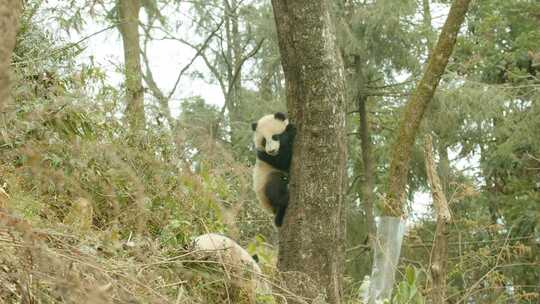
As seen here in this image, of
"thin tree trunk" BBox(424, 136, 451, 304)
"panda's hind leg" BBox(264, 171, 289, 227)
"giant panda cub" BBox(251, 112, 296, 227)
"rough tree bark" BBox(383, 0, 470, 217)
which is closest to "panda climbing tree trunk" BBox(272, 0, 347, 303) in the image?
"thin tree trunk" BBox(424, 136, 451, 304)

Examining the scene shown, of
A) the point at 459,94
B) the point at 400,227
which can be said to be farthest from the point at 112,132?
the point at 459,94

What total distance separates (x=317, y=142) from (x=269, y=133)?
2375 millimetres

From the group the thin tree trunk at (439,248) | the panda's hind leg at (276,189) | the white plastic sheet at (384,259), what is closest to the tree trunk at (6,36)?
the thin tree trunk at (439,248)

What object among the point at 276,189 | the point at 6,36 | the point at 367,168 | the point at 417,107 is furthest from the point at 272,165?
the point at 367,168

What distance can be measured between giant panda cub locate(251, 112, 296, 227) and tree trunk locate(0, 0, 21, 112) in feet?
14.9

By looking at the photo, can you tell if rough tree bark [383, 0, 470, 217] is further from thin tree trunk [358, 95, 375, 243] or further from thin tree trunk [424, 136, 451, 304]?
thin tree trunk [358, 95, 375, 243]

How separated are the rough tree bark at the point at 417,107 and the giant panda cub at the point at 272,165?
117 cm

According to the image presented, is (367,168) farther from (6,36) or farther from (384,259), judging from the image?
(6,36)

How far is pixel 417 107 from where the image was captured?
8250 millimetres

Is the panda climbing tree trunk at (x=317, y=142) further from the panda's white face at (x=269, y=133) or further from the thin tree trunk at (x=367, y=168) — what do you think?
the thin tree trunk at (x=367, y=168)

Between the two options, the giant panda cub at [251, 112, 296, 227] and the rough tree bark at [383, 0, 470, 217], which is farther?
the rough tree bark at [383, 0, 470, 217]

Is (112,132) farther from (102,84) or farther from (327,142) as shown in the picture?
(327,142)

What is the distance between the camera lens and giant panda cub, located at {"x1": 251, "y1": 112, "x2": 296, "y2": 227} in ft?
23.4

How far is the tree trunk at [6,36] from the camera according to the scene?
233cm
